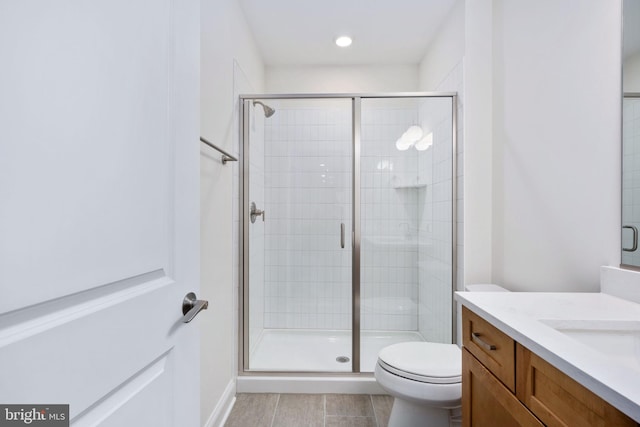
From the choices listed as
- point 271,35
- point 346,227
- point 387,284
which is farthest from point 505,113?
point 271,35

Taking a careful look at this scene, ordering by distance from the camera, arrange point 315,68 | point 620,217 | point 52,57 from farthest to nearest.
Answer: point 315,68, point 620,217, point 52,57

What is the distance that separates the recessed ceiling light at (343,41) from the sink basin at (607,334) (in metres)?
2.39

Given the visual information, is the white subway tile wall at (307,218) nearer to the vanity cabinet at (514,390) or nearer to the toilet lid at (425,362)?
the toilet lid at (425,362)

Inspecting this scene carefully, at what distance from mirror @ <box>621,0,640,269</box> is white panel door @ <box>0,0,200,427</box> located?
1.43m

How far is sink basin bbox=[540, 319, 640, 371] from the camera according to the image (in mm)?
844

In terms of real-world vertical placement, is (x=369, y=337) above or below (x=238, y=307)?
below

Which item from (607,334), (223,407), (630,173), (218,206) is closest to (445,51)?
(630,173)

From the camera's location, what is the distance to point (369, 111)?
7.29ft

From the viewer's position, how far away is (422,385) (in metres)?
1.38

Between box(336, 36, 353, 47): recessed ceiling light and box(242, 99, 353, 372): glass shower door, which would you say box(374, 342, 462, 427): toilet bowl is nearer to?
box(242, 99, 353, 372): glass shower door

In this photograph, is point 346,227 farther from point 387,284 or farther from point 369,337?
point 369,337

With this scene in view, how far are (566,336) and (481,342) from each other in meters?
0.29

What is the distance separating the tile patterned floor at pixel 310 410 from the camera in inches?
A: 67.5

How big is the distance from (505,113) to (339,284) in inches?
62.9
